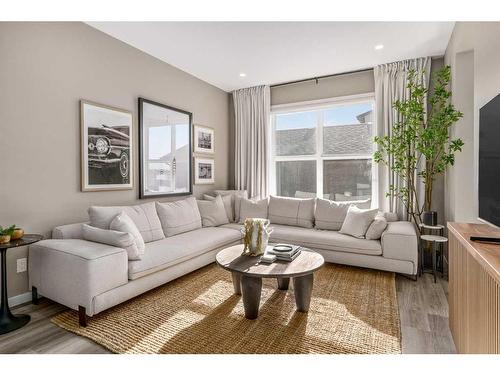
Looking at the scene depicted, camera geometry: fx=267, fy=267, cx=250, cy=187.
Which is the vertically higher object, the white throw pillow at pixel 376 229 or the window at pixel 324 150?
the window at pixel 324 150

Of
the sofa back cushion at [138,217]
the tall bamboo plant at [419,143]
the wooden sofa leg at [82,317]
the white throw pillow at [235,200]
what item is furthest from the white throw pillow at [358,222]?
the wooden sofa leg at [82,317]

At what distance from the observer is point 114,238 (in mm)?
2211

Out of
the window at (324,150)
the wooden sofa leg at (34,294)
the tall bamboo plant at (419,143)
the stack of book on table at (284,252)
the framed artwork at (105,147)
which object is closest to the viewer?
the stack of book on table at (284,252)

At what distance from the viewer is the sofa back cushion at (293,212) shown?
3850 mm

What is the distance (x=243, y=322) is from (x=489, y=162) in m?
1.90

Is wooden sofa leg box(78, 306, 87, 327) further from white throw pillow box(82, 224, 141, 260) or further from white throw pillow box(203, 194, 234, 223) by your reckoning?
white throw pillow box(203, 194, 234, 223)

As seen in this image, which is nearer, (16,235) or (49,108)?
(16,235)

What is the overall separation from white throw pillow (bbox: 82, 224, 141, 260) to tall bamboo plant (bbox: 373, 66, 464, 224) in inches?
120

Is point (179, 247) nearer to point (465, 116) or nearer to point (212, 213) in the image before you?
point (212, 213)

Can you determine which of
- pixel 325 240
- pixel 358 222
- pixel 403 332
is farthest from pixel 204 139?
pixel 403 332

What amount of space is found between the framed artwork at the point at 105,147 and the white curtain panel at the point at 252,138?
2.09 metres

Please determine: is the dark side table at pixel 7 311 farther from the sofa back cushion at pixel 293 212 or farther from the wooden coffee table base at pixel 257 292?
the sofa back cushion at pixel 293 212
